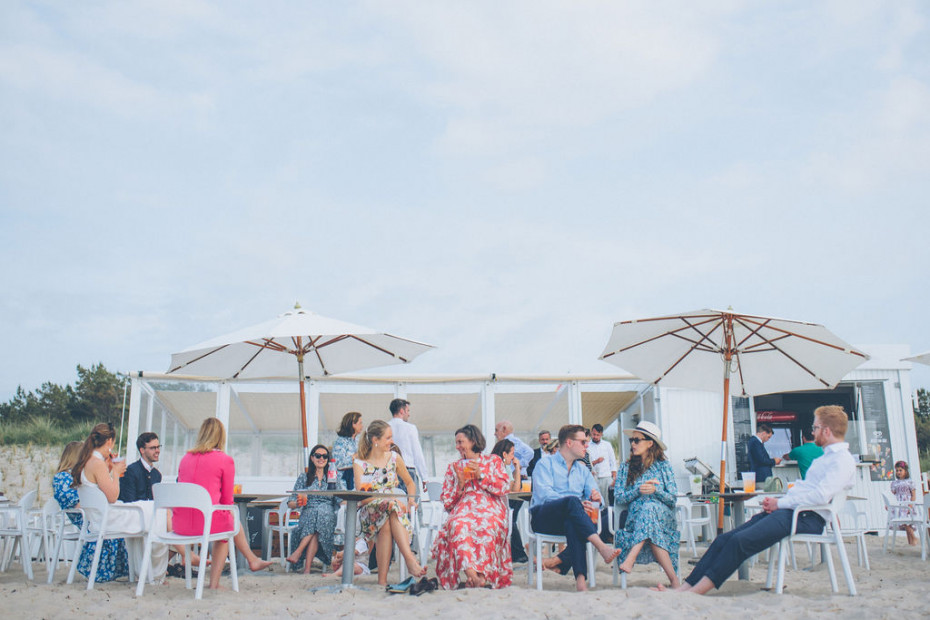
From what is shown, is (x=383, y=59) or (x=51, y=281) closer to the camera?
(x=383, y=59)

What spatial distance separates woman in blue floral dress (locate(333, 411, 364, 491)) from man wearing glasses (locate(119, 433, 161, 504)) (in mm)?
1369

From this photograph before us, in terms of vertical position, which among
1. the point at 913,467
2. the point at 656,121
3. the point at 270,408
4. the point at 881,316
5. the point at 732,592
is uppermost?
the point at 656,121

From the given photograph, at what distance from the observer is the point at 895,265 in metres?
13.4

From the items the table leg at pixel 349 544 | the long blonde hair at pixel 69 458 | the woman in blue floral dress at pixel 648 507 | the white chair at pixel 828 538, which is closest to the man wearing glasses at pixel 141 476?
the long blonde hair at pixel 69 458

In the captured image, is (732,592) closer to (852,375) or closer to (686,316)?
(686,316)

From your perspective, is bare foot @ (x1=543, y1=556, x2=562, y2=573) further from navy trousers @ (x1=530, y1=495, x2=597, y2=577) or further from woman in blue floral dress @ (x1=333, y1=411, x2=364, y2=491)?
woman in blue floral dress @ (x1=333, y1=411, x2=364, y2=491)

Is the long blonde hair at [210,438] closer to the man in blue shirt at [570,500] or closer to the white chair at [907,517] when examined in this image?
the man in blue shirt at [570,500]

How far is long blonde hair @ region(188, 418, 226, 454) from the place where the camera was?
15.7 feet

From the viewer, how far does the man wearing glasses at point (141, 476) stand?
5.57 meters

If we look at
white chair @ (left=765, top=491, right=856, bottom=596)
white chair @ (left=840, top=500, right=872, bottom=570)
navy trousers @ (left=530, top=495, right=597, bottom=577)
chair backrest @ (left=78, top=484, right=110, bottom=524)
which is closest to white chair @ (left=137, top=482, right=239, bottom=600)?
chair backrest @ (left=78, top=484, right=110, bottom=524)

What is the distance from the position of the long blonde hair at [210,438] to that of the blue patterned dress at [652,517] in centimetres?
266

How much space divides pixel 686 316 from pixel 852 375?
5.49m

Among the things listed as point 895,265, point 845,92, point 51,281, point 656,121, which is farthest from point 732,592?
point 51,281

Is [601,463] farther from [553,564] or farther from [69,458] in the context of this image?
[69,458]
